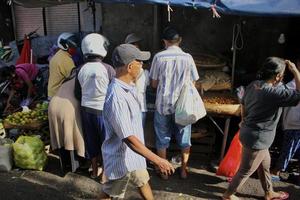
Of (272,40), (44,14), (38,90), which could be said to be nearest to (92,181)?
(38,90)

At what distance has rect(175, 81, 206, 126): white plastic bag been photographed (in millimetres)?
4770

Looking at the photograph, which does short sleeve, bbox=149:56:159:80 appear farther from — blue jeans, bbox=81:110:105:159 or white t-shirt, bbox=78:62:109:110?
blue jeans, bbox=81:110:105:159

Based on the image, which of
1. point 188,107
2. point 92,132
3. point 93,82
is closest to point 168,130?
point 188,107

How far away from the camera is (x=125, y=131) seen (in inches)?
123

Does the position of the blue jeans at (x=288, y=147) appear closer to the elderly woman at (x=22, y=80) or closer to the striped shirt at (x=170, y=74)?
the striped shirt at (x=170, y=74)

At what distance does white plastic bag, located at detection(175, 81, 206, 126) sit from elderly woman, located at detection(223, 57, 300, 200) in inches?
31.6

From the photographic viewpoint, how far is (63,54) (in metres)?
5.42

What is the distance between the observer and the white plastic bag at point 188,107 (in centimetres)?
477

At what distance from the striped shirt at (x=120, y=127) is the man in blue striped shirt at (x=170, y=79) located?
1.46 m

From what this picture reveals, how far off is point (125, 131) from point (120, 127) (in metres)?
0.06

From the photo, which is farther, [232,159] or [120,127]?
[232,159]

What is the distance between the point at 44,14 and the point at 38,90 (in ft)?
7.44

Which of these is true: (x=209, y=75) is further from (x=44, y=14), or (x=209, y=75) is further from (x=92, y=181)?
(x=44, y=14)

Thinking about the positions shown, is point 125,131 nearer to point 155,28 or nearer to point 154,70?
point 154,70
